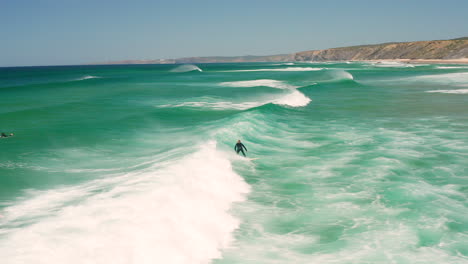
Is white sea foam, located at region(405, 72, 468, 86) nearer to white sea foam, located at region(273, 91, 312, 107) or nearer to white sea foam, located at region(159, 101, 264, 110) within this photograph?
white sea foam, located at region(273, 91, 312, 107)

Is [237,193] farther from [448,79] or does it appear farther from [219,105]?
[448,79]

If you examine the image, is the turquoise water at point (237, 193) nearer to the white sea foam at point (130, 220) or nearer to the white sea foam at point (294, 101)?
the white sea foam at point (130, 220)

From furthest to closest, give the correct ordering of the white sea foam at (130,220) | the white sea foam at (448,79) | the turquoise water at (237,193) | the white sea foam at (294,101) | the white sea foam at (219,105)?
the white sea foam at (448,79) < the white sea foam at (294,101) < the white sea foam at (219,105) < the turquoise water at (237,193) < the white sea foam at (130,220)

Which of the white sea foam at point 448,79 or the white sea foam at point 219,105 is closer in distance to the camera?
the white sea foam at point 219,105

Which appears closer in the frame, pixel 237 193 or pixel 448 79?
pixel 237 193

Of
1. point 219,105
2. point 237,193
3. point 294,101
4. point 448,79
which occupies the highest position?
point 448,79

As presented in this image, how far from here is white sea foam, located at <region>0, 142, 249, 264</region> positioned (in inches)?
343

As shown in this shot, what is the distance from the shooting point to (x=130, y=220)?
1018cm

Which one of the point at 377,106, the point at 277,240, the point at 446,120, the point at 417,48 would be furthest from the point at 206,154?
the point at 417,48

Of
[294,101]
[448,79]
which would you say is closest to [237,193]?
[294,101]

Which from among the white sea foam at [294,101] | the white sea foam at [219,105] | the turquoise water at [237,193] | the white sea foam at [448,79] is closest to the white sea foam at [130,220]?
the turquoise water at [237,193]

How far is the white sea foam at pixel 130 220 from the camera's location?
8.71 m

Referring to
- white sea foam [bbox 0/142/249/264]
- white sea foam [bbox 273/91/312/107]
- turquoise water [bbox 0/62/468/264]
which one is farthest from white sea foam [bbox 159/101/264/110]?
white sea foam [bbox 0/142/249/264]

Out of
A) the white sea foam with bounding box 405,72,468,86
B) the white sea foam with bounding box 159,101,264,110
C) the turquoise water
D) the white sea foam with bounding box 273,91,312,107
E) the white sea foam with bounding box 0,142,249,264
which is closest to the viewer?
the white sea foam with bounding box 0,142,249,264
